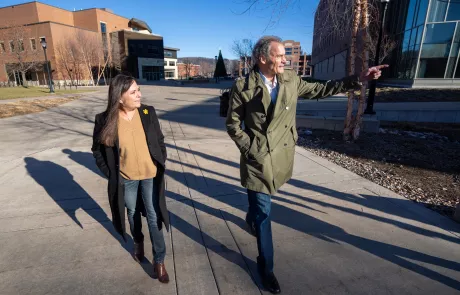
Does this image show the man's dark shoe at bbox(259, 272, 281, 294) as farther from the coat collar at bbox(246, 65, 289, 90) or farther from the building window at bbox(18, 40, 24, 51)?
the building window at bbox(18, 40, 24, 51)

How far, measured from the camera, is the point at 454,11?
19.5 m

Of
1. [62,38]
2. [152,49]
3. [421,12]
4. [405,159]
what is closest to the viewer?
[405,159]

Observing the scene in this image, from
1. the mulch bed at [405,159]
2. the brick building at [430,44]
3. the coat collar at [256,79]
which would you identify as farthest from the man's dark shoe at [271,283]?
the brick building at [430,44]

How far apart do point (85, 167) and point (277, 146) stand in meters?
4.49

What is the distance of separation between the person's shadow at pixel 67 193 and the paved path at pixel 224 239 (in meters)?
0.02

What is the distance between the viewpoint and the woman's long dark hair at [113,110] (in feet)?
6.78

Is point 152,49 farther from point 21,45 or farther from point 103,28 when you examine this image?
point 21,45

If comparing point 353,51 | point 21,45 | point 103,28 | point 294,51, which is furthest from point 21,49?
point 294,51

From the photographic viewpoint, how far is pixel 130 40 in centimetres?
6091

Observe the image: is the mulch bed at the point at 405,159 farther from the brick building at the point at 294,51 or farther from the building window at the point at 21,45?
the brick building at the point at 294,51

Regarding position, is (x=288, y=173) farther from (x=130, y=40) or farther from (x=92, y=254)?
(x=130, y=40)

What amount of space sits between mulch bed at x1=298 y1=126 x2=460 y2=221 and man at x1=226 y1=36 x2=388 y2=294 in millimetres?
2770

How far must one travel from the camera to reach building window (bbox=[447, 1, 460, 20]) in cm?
1939

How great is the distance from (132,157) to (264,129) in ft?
3.79
